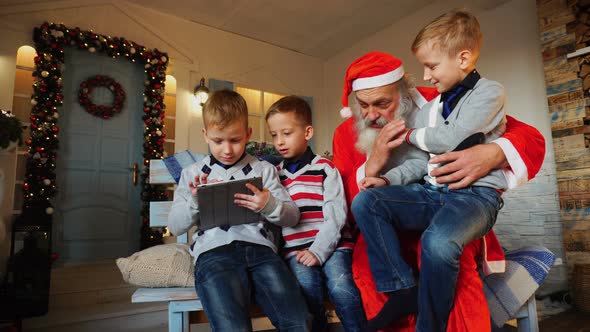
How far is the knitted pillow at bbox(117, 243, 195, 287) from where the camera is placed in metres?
1.29

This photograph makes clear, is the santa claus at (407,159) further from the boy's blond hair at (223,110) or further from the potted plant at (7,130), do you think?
the potted plant at (7,130)

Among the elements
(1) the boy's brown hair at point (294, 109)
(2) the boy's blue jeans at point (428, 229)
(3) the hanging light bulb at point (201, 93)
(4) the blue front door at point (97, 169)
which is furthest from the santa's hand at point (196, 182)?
(3) the hanging light bulb at point (201, 93)

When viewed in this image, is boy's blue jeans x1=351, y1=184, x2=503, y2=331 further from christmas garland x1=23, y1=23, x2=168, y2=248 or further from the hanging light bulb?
the hanging light bulb

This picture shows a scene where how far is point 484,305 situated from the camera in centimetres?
105

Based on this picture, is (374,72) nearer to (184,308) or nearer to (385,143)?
(385,143)

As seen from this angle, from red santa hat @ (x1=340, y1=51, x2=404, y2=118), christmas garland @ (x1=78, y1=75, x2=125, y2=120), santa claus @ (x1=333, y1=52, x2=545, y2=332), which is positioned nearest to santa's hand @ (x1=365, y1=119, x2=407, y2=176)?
santa claus @ (x1=333, y1=52, x2=545, y2=332)

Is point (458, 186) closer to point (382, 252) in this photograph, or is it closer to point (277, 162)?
point (382, 252)

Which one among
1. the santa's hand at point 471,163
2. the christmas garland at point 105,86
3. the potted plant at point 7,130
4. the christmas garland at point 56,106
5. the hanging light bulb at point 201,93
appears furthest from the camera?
the hanging light bulb at point 201,93

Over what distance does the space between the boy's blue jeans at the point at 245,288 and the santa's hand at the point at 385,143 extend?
0.49 metres

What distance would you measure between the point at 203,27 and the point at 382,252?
4.68 m

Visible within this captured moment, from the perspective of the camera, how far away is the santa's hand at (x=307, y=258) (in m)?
1.26

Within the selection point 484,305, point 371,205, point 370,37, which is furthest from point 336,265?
point 370,37

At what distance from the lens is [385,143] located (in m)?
1.29

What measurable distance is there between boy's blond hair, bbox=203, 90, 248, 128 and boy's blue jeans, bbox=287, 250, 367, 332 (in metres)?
0.58
